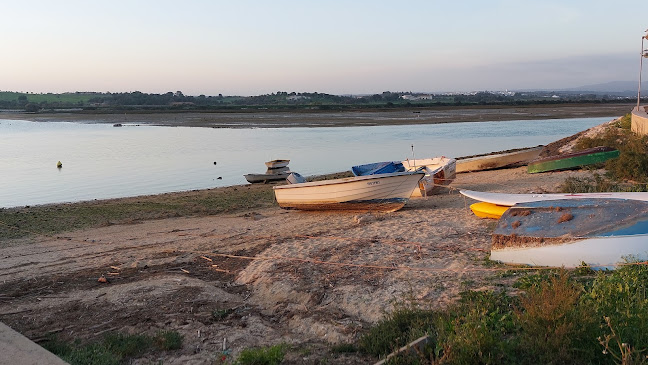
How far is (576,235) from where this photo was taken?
25.1 feet

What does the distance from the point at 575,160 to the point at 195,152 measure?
2329cm

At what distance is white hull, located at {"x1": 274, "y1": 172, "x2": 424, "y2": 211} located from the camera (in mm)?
13406

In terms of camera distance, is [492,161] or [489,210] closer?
[489,210]

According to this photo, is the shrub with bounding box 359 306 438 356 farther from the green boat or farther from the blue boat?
the green boat

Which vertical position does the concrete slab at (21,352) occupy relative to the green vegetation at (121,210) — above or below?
above

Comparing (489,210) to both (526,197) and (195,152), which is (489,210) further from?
(195,152)

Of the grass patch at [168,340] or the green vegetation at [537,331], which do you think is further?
the grass patch at [168,340]

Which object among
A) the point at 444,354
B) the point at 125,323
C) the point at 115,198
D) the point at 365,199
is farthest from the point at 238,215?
the point at 444,354

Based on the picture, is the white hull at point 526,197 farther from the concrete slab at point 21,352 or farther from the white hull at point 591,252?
the concrete slab at point 21,352

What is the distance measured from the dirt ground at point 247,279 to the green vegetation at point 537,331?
0.51m

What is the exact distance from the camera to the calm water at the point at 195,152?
23.9m

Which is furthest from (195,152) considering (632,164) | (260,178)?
(632,164)

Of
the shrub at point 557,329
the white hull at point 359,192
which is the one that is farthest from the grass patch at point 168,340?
the white hull at point 359,192

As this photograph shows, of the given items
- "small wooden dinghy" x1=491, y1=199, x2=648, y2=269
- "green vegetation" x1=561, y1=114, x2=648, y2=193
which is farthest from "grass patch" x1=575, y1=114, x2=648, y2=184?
"small wooden dinghy" x1=491, y1=199, x2=648, y2=269
